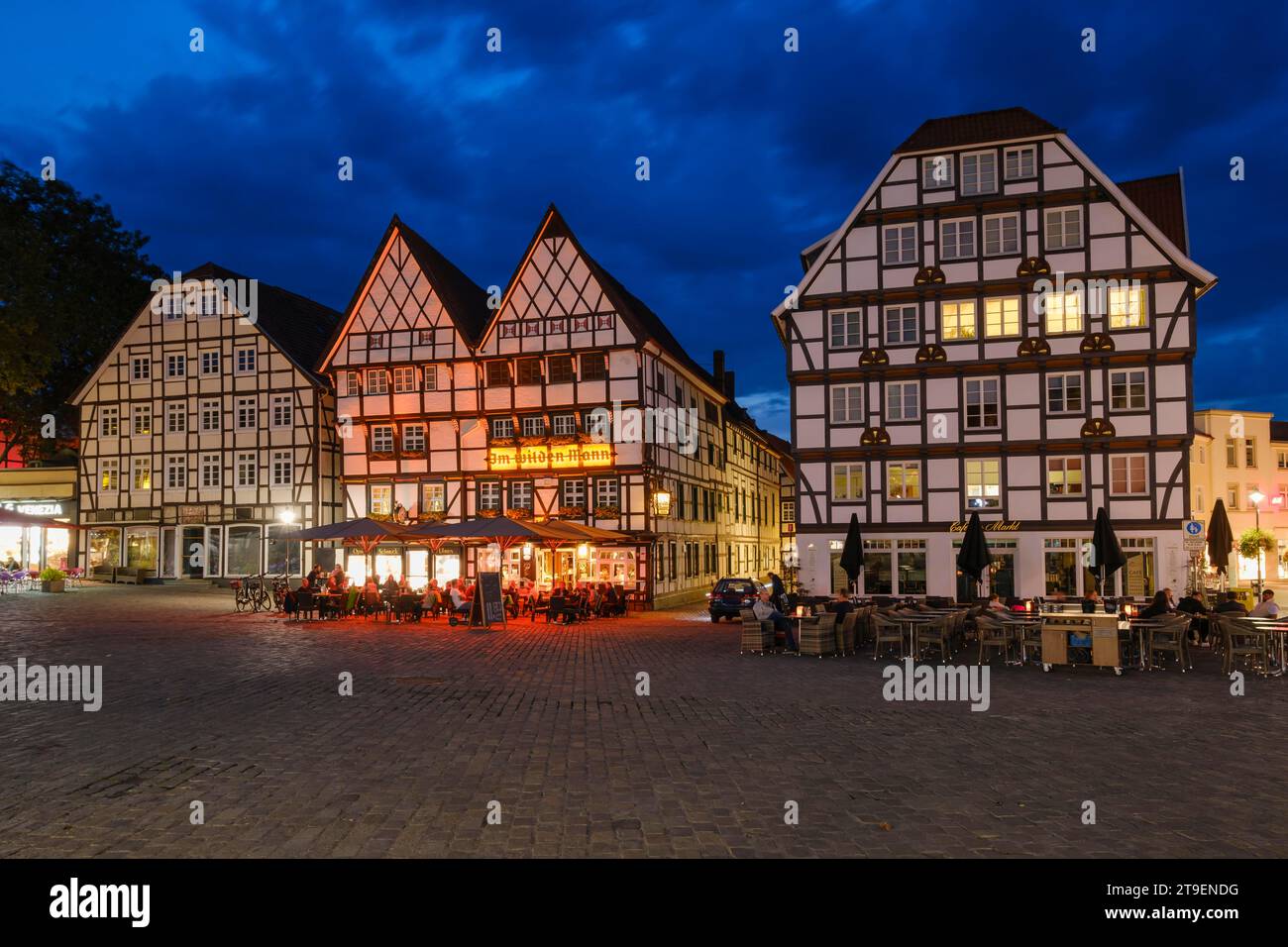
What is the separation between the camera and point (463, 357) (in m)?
36.8

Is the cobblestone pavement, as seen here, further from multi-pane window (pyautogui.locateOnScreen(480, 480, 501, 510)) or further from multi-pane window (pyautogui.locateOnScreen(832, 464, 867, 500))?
multi-pane window (pyautogui.locateOnScreen(480, 480, 501, 510))

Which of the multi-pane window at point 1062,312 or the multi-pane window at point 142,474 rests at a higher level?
the multi-pane window at point 1062,312

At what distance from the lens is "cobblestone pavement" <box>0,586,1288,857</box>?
6.80 meters

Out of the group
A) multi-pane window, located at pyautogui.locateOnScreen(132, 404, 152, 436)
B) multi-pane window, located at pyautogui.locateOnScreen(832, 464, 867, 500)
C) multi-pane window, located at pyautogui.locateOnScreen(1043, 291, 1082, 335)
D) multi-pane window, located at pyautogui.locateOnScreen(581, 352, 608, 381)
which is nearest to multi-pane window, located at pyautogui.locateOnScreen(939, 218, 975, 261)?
multi-pane window, located at pyautogui.locateOnScreen(1043, 291, 1082, 335)

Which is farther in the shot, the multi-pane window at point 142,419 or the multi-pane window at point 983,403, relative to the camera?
the multi-pane window at point 142,419

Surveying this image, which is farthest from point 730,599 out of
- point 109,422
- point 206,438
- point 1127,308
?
point 109,422

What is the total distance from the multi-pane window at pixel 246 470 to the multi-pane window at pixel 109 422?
23.2 feet

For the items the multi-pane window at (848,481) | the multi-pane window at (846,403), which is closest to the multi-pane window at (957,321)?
the multi-pane window at (846,403)

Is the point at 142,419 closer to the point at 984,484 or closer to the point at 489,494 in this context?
the point at 489,494

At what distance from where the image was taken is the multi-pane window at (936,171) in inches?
1219

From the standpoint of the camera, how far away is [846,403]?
105 ft

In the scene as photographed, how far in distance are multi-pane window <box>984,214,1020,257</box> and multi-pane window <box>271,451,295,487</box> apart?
3155 centimetres

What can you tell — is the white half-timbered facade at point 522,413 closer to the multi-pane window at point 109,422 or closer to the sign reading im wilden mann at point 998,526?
the sign reading im wilden mann at point 998,526

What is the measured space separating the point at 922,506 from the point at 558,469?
13.7 metres
